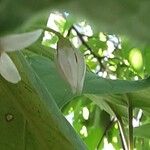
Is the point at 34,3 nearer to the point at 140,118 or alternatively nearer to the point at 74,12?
the point at 74,12

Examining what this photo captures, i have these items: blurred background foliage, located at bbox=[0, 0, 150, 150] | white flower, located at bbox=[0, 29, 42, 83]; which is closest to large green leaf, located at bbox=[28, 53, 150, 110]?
blurred background foliage, located at bbox=[0, 0, 150, 150]

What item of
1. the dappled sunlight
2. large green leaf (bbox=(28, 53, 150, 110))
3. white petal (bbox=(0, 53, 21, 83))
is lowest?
the dappled sunlight

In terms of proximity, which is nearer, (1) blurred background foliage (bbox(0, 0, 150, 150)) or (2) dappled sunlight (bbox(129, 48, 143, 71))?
(1) blurred background foliage (bbox(0, 0, 150, 150))

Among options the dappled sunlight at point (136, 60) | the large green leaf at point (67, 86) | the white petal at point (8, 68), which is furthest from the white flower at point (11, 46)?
the dappled sunlight at point (136, 60)

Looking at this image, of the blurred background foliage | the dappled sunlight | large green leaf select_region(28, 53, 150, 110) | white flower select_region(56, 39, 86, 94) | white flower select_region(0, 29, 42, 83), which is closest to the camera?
the blurred background foliage

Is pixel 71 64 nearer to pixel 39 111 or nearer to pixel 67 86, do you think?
pixel 39 111

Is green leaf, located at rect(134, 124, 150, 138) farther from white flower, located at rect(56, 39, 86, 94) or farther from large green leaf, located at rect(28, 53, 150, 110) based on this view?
white flower, located at rect(56, 39, 86, 94)

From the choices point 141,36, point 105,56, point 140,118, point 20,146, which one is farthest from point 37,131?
point 105,56

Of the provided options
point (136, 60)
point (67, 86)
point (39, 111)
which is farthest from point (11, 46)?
point (136, 60)
